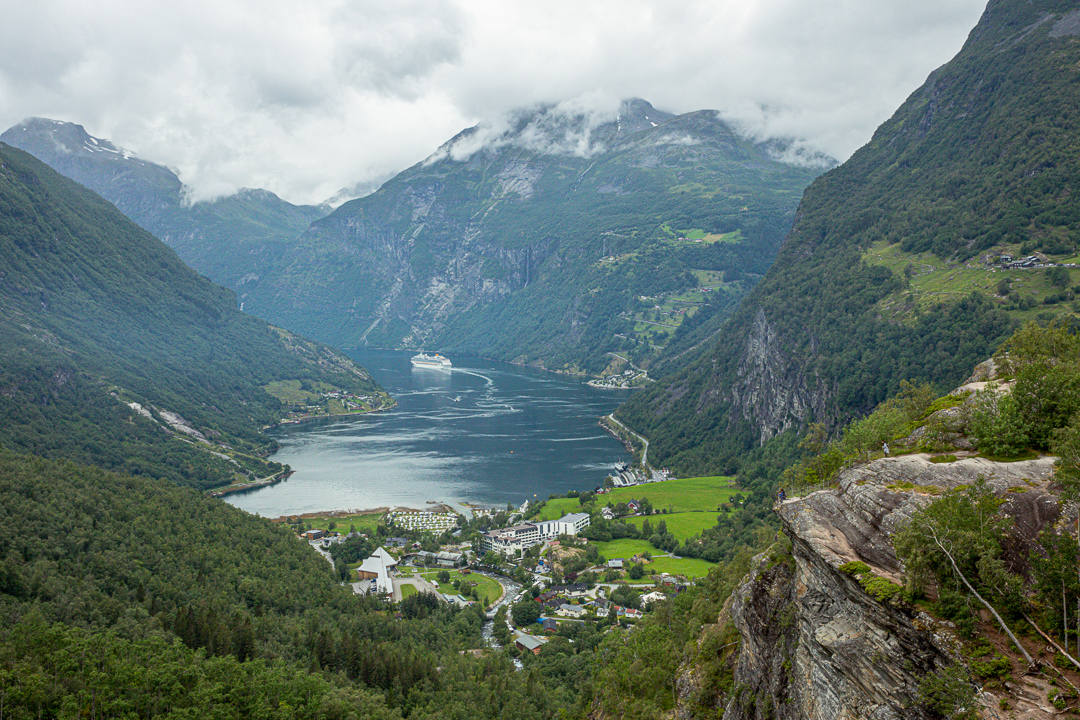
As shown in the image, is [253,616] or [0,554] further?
[253,616]

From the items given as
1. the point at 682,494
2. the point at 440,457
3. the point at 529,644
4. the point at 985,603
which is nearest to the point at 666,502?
the point at 682,494

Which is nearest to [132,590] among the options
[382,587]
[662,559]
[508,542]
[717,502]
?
[382,587]

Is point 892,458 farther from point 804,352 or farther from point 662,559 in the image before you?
point 804,352

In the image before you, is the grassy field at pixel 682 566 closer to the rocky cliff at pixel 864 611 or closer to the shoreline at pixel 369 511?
the shoreline at pixel 369 511

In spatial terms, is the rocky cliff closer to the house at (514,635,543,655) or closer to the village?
the house at (514,635,543,655)

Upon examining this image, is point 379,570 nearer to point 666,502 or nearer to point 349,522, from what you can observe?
point 349,522

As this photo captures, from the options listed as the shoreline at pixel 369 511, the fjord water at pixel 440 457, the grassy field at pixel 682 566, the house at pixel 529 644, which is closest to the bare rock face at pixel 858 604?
the house at pixel 529 644

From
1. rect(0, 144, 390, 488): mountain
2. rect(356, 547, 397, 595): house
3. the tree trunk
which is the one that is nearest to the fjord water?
rect(0, 144, 390, 488): mountain
